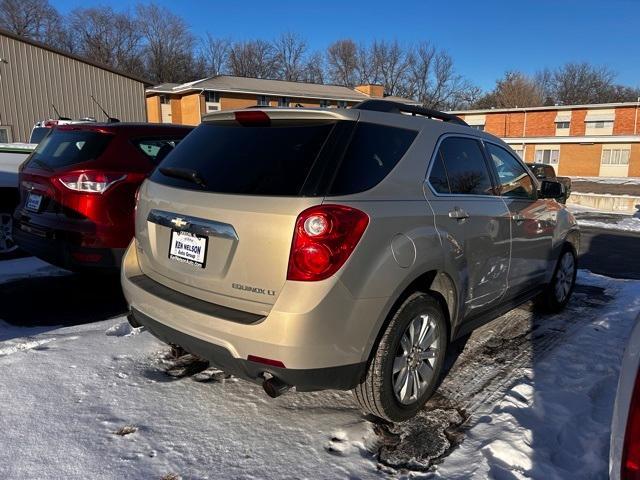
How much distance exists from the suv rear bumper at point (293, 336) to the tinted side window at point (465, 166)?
3.99ft

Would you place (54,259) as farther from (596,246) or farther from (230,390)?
(596,246)

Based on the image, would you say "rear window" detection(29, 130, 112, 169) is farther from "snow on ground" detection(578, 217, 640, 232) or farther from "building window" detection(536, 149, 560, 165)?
"building window" detection(536, 149, 560, 165)

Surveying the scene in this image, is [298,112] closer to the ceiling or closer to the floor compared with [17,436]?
closer to the ceiling

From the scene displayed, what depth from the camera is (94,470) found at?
7.64 feet

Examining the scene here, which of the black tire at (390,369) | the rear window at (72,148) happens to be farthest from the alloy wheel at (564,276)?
the rear window at (72,148)

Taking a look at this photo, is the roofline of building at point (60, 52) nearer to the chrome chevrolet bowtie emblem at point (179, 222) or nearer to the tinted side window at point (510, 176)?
the chrome chevrolet bowtie emblem at point (179, 222)

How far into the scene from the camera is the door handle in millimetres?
3077

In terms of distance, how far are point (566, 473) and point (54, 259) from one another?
4358 millimetres

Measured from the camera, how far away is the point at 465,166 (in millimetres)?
3477

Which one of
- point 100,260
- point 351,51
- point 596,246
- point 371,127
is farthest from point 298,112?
point 351,51

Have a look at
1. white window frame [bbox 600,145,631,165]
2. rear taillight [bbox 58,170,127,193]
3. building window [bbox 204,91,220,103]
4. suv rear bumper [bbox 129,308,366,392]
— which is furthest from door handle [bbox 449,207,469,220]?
white window frame [bbox 600,145,631,165]

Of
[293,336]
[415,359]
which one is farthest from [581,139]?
[293,336]

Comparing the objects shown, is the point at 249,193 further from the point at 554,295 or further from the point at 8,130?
the point at 8,130

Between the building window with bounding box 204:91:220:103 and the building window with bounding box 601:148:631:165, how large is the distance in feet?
108
